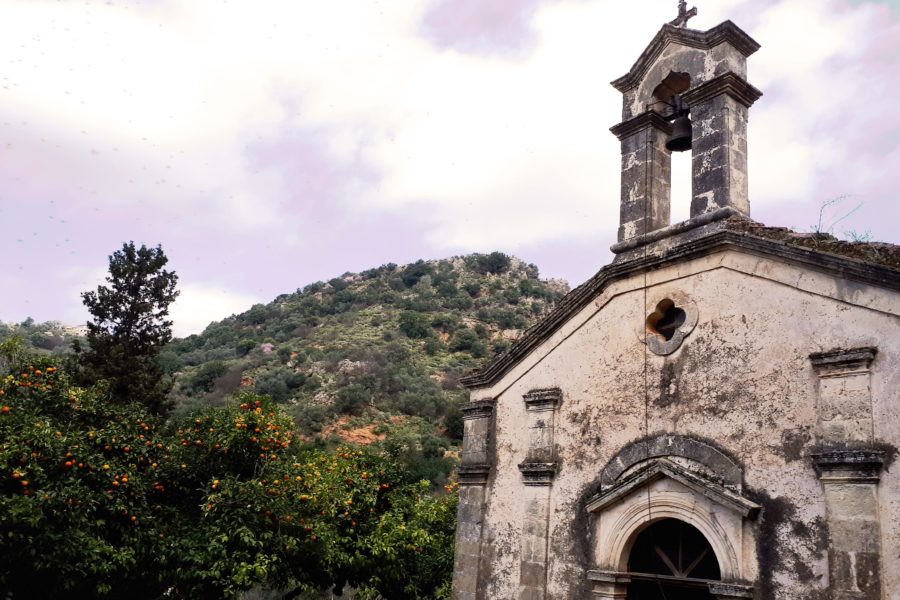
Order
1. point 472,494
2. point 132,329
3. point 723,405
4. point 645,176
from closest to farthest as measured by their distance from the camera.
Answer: point 723,405, point 645,176, point 472,494, point 132,329

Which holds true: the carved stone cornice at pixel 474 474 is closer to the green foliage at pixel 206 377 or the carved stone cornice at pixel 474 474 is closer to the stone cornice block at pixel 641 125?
the stone cornice block at pixel 641 125

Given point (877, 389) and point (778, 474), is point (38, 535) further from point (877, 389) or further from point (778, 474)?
point (877, 389)

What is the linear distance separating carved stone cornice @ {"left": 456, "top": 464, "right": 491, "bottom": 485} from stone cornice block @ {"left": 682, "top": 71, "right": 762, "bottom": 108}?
5101 millimetres

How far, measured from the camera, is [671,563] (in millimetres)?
7750

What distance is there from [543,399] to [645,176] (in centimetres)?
298

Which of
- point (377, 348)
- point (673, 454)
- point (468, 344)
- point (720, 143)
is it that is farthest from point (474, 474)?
point (468, 344)

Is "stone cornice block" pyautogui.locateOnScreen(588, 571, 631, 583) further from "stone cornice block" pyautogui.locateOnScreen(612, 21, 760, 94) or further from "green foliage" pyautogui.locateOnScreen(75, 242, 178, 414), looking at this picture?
"green foliage" pyautogui.locateOnScreen(75, 242, 178, 414)

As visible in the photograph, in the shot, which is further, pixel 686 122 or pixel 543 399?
pixel 543 399

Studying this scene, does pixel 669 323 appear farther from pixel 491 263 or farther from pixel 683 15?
pixel 491 263

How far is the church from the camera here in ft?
20.9

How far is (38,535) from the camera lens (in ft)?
30.7

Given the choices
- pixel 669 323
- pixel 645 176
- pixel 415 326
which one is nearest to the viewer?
pixel 669 323

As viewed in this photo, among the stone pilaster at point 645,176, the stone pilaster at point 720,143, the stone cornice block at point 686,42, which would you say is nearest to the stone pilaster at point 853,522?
the stone pilaster at point 720,143

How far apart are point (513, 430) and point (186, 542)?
5.17 m
